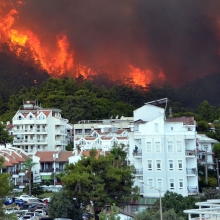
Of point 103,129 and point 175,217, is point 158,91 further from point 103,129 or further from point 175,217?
point 175,217

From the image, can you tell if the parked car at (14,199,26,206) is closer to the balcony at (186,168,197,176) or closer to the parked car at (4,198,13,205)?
the parked car at (4,198,13,205)

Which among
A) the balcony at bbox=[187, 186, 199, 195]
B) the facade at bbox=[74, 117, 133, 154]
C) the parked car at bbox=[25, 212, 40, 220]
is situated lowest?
the parked car at bbox=[25, 212, 40, 220]

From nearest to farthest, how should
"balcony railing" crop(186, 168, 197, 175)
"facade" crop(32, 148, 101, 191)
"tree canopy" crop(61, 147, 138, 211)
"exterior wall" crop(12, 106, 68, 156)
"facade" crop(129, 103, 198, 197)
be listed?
"tree canopy" crop(61, 147, 138, 211) < "facade" crop(129, 103, 198, 197) < "balcony railing" crop(186, 168, 197, 175) < "facade" crop(32, 148, 101, 191) < "exterior wall" crop(12, 106, 68, 156)

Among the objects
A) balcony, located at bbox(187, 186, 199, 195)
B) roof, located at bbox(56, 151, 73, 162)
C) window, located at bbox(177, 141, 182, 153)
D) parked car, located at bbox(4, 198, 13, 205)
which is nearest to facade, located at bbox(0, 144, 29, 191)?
roof, located at bbox(56, 151, 73, 162)

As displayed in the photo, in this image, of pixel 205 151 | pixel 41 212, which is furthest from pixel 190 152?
pixel 41 212

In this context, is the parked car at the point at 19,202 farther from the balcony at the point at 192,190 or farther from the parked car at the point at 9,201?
the balcony at the point at 192,190

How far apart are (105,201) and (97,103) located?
65.0 m

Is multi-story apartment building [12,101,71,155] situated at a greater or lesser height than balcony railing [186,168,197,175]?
greater

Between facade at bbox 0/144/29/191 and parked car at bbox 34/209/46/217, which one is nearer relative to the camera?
parked car at bbox 34/209/46/217

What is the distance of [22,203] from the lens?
54.3 metres

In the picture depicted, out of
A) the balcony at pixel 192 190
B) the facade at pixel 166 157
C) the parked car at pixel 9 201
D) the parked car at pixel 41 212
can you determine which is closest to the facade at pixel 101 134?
the facade at pixel 166 157

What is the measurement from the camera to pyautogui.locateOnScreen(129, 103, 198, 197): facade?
56469 millimetres

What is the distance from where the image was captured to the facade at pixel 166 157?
185ft

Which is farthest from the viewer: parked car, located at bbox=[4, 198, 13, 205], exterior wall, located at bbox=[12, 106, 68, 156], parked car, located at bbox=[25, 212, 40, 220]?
exterior wall, located at bbox=[12, 106, 68, 156]
